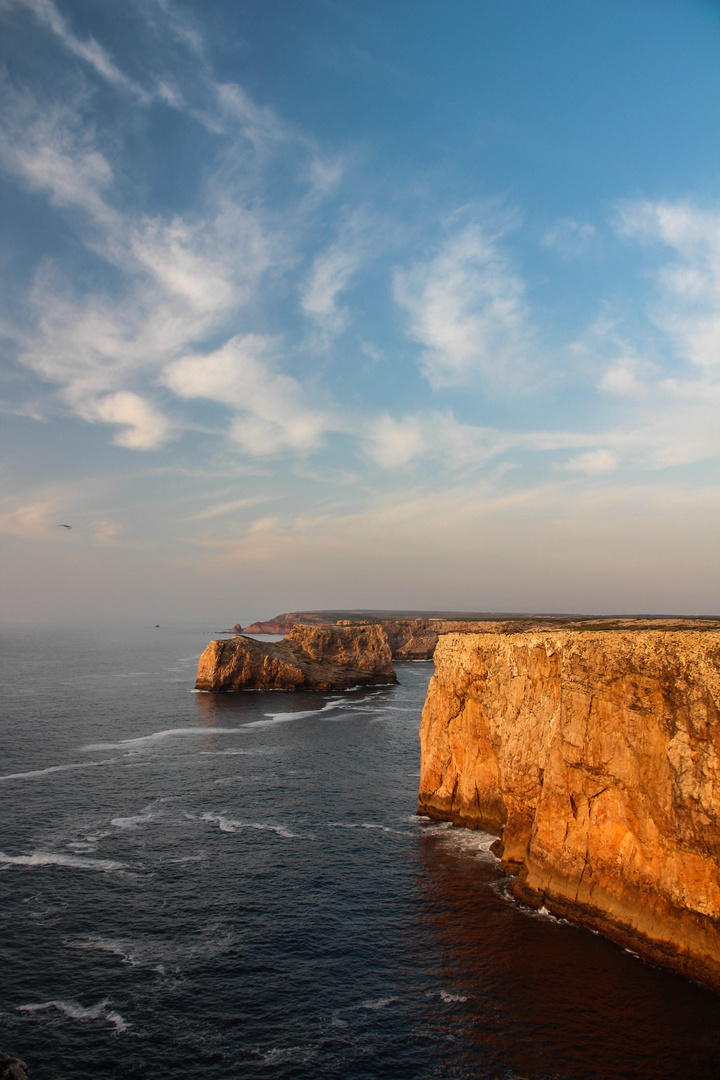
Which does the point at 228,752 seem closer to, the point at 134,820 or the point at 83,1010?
the point at 134,820

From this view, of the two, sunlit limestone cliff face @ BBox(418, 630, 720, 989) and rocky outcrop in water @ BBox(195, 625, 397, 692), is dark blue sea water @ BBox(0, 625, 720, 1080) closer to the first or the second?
sunlit limestone cliff face @ BBox(418, 630, 720, 989)

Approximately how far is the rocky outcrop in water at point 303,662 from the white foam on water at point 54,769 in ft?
181

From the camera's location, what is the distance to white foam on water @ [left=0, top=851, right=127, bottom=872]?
125 ft

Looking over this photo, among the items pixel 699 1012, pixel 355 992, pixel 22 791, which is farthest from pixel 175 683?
pixel 699 1012

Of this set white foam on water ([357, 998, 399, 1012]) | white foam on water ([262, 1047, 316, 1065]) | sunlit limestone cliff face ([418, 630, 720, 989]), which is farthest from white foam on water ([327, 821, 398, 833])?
white foam on water ([262, 1047, 316, 1065])

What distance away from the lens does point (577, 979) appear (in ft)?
87.6

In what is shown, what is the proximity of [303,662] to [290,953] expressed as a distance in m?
100

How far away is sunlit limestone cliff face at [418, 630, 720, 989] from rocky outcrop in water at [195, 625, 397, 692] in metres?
85.6

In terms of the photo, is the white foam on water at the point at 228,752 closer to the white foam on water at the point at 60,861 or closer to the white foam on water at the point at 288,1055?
the white foam on water at the point at 60,861

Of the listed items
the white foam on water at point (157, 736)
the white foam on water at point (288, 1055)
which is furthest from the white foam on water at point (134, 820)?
the white foam on water at point (288, 1055)

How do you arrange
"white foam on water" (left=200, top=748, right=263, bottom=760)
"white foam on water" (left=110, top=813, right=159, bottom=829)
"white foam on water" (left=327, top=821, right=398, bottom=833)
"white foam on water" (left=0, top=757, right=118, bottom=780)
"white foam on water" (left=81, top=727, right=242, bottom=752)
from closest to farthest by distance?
"white foam on water" (left=110, top=813, right=159, bottom=829) → "white foam on water" (left=327, top=821, right=398, bottom=833) → "white foam on water" (left=0, top=757, right=118, bottom=780) → "white foam on water" (left=200, top=748, right=263, bottom=760) → "white foam on water" (left=81, top=727, right=242, bottom=752)

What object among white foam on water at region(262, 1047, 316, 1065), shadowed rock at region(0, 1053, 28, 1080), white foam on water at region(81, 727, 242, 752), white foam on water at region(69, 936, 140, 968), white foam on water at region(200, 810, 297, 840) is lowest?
white foam on water at region(81, 727, 242, 752)

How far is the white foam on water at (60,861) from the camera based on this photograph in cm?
3803

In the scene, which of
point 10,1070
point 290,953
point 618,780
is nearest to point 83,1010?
point 290,953
